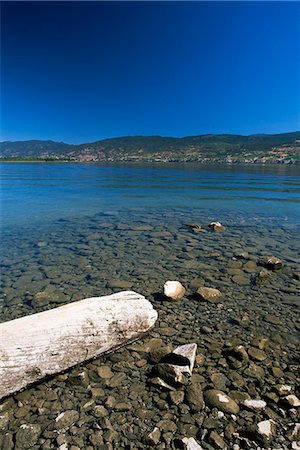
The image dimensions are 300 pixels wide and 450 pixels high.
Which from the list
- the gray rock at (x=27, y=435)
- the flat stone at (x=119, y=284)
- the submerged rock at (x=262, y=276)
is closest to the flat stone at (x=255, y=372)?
the gray rock at (x=27, y=435)

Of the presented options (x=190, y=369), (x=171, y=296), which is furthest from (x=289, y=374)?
(x=171, y=296)

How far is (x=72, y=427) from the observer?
11.9 ft

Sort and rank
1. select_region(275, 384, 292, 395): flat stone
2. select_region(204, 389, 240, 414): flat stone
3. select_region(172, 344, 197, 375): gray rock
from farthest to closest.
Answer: select_region(172, 344, 197, 375): gray rock
select_region(275, 384, 292, 395): flat stone
select_region(204, 389, 240, 414): flat stone

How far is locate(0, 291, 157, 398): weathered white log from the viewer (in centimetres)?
402

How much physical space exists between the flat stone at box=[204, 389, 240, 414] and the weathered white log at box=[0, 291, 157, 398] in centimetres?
175

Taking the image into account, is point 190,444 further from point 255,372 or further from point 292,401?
point 255,372

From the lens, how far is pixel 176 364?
4699 mm

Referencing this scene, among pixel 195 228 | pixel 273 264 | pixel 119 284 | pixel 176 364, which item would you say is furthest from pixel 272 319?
pixel 195 228

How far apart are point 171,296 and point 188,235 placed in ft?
Answer: 22.1

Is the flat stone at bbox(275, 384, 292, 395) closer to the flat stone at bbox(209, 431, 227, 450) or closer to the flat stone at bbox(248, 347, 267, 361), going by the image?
the flat stone at bbox(248, 347, 267, 361)

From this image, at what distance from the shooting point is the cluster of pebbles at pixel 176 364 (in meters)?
3.53

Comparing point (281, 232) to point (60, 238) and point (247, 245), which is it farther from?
point (60, 238)

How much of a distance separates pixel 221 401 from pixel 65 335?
2.56 metres

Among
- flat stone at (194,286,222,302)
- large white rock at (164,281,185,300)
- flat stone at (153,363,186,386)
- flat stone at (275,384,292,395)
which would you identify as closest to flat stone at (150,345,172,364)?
flat stone at (153,363,186,386)
